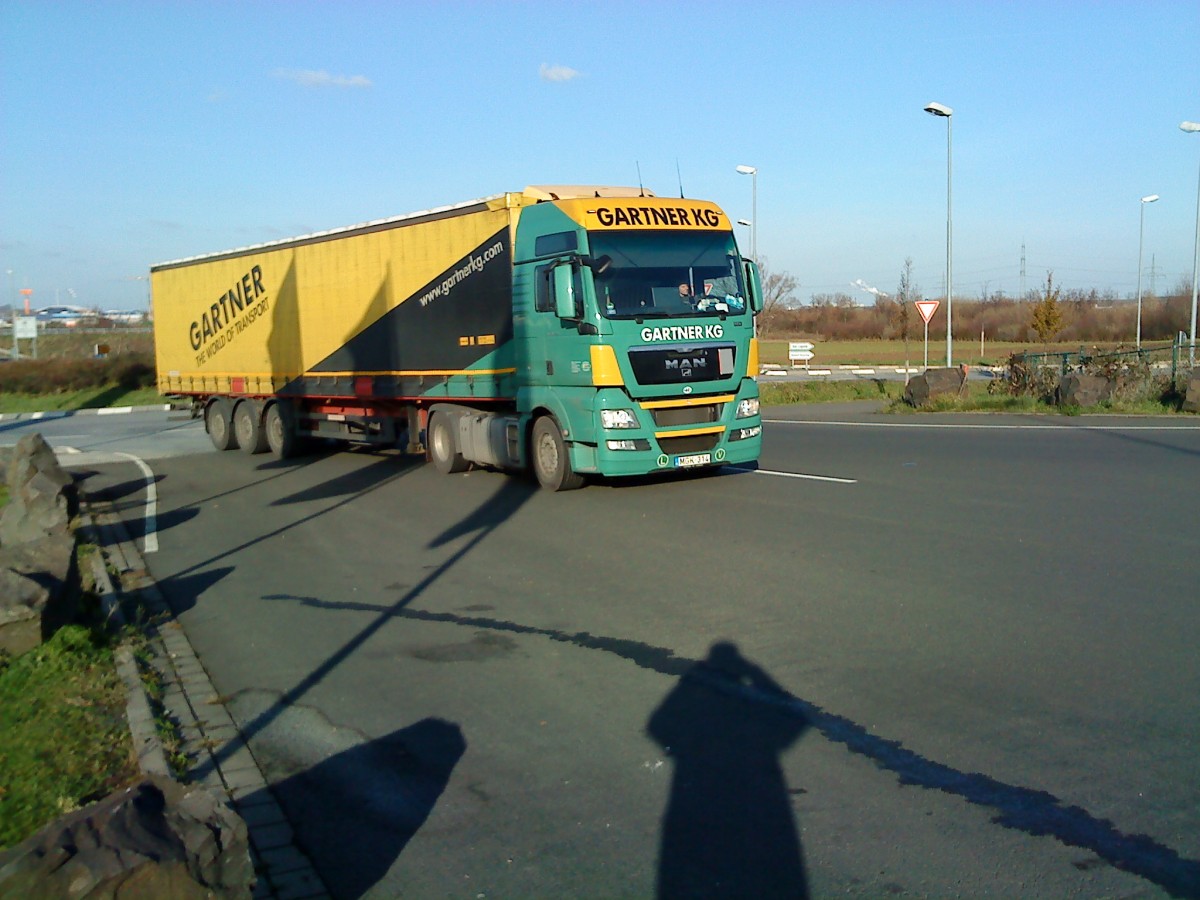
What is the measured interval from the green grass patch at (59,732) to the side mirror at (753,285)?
9.46 m

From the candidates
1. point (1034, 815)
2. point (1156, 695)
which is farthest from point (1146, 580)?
point (1034, 815)

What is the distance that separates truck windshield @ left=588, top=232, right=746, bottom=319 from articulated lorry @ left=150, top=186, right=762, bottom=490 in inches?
0.7

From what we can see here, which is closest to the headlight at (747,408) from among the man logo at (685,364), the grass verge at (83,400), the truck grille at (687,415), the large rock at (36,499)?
the truck grille at (687,415)

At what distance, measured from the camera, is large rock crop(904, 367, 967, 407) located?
3039 centimetres

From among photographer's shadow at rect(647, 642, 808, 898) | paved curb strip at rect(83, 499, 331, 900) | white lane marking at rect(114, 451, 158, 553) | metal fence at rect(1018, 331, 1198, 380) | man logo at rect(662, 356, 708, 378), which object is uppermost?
man logo at rect(662, 356, 708, 378)

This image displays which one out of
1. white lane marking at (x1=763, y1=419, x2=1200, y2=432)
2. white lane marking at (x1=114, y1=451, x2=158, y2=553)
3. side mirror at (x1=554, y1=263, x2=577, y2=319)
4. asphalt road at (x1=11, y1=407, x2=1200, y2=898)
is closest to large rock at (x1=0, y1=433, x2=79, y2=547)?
white lane marking at (x1=114, y1=451, x2=158, y2=553)

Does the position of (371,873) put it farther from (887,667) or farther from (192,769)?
(887,667)

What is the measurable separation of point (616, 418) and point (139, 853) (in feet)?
34.8

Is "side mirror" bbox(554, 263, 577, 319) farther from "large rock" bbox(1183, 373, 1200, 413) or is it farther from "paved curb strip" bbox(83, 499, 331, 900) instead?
"large rock" bbox(1183, 373, 1200, 413)

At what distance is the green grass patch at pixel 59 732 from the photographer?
5.40 metres

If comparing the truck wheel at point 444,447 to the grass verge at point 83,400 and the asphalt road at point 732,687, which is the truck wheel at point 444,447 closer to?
the asphalt road at point 732,687

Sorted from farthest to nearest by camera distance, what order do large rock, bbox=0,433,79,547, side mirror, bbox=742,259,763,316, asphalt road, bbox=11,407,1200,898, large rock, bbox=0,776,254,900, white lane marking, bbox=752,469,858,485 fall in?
side mirror, bbox=742,259,763,316 < white lane marking, bbox=752,469,858,485 < large rock, bbox=0,433,79,547 < asphalt road, bbox=11,407,1200,898 < large rock, bbox=0,776,254,900

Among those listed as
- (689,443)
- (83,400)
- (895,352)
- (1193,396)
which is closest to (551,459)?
(689,443)

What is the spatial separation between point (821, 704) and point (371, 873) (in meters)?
2.74
